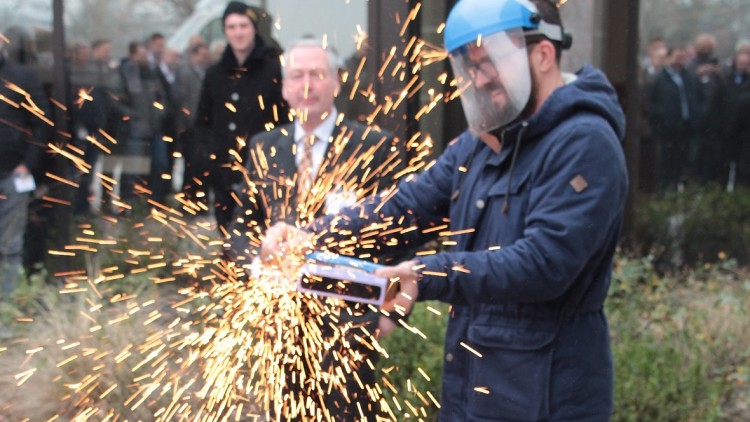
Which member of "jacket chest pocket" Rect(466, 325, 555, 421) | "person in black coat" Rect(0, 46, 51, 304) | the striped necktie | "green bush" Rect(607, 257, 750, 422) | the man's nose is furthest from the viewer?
"person in black coat" Rect(0, 46, 51, 304)

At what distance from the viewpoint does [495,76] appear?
3260mm

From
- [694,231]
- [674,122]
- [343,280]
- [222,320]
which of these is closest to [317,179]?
[222,320]

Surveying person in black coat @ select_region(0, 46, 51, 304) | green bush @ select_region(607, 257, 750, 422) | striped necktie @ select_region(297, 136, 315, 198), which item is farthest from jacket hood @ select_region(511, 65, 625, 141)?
person in black coat @ select_region(0, 46, 51, 304)

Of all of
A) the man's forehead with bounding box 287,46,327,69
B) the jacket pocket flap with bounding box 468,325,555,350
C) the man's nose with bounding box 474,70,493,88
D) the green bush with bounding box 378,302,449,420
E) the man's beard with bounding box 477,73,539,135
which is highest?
the man's forehead with bounding box 287,46,327,69

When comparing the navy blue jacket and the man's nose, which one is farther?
the man's nose

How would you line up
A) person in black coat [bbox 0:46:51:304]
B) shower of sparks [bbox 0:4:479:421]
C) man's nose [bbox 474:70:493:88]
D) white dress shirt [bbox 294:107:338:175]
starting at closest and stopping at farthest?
man's nose [bbox 474:70:493:88]
shower of sparks [bbox 0:4:479:421]
white dress shirt [bbox 294:107:338:175]
person in black coat [bbox 0:46:51:304]

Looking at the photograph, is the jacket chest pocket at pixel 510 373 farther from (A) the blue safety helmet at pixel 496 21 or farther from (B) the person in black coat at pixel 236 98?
(B) the person in black coat at pixel 236 98

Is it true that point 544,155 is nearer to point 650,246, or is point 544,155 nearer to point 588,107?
point 588,107

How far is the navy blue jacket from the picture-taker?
10.1 ft

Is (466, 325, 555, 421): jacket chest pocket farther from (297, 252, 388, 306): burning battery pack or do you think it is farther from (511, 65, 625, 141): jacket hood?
(511, 65, 625, 141): jacket hood

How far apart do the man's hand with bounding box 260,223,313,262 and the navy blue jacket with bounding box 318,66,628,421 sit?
59 centimetres

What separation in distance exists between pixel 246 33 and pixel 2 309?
8.12 feet

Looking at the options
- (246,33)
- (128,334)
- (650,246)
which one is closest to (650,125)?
(650,246)

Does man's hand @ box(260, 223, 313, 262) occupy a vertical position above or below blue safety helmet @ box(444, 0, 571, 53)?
below
